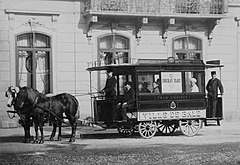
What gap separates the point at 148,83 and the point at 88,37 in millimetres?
5958

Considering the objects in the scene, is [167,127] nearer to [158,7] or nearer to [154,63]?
[154,63]

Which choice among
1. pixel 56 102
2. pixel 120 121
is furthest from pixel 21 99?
pixel 120 121

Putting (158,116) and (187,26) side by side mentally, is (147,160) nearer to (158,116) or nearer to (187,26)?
(158,116)

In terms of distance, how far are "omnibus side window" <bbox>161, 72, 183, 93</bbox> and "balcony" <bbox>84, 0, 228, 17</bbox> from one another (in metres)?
5.61

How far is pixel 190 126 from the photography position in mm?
20094

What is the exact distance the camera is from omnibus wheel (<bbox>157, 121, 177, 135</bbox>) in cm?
1988

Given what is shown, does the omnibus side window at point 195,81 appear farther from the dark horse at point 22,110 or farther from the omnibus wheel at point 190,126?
the dark horse at point 22,110

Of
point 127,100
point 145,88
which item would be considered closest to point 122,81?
point 145,88

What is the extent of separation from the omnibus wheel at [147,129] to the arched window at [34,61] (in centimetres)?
625

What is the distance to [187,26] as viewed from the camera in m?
26.5

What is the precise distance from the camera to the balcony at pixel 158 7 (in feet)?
79.7

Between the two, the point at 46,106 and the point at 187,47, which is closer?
the point at 46,106

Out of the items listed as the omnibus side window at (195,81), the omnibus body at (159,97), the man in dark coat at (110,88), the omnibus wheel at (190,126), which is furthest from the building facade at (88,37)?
the omnibus wheel at (190,126)

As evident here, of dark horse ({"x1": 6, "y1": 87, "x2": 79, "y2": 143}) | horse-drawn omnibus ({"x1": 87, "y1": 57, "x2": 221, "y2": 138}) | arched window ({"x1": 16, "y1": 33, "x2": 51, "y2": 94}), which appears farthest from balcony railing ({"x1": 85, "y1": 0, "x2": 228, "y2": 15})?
dark horse ({"x1": 6, "y1": 87, "x2": 79, "y2": 143})
